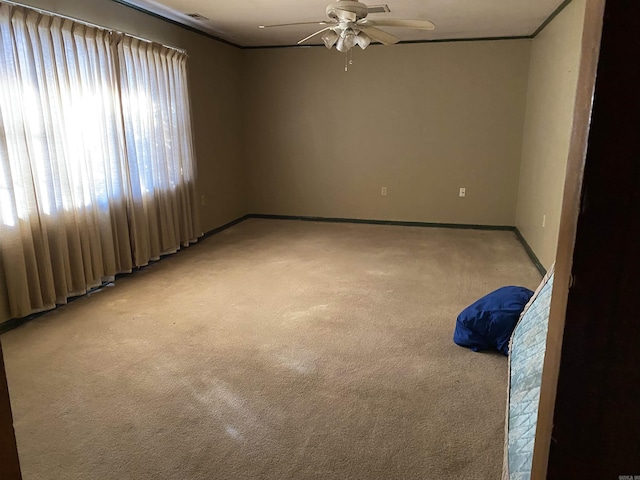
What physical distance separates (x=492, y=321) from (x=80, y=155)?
10.9 ft

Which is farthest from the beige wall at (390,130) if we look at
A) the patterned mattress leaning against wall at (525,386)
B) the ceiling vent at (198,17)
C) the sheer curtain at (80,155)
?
the patterned mattress leaning against wall at (525,386)

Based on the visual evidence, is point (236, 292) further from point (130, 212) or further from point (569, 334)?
point (569, 334)

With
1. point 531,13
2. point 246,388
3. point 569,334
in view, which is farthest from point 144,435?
point 531,13

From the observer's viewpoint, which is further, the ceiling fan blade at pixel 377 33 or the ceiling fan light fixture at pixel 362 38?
the ceiling fan light fixture at pixel 362 38

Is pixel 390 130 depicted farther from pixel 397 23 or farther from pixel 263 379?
pixel 263 379

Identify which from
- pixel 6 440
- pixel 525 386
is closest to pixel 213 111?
pixel 525 386

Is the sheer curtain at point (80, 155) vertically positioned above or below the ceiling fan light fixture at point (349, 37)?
below

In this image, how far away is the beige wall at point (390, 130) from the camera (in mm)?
5863

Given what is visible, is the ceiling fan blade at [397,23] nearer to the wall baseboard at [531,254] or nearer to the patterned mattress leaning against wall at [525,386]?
the patterned mattress leaning against wall at [525,386]

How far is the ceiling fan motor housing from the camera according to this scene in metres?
3.07

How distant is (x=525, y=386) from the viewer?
1610 mm

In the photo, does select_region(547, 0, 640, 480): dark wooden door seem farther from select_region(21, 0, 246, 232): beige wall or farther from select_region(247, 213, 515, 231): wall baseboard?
select_region(247, 213, 515, 231): wall baseboard

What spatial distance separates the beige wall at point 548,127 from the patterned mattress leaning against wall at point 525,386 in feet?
5.29

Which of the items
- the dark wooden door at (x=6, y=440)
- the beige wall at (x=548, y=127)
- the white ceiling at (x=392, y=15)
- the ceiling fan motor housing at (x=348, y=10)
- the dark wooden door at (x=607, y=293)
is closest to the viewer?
the dark wooden door at (x=607, y=293)
